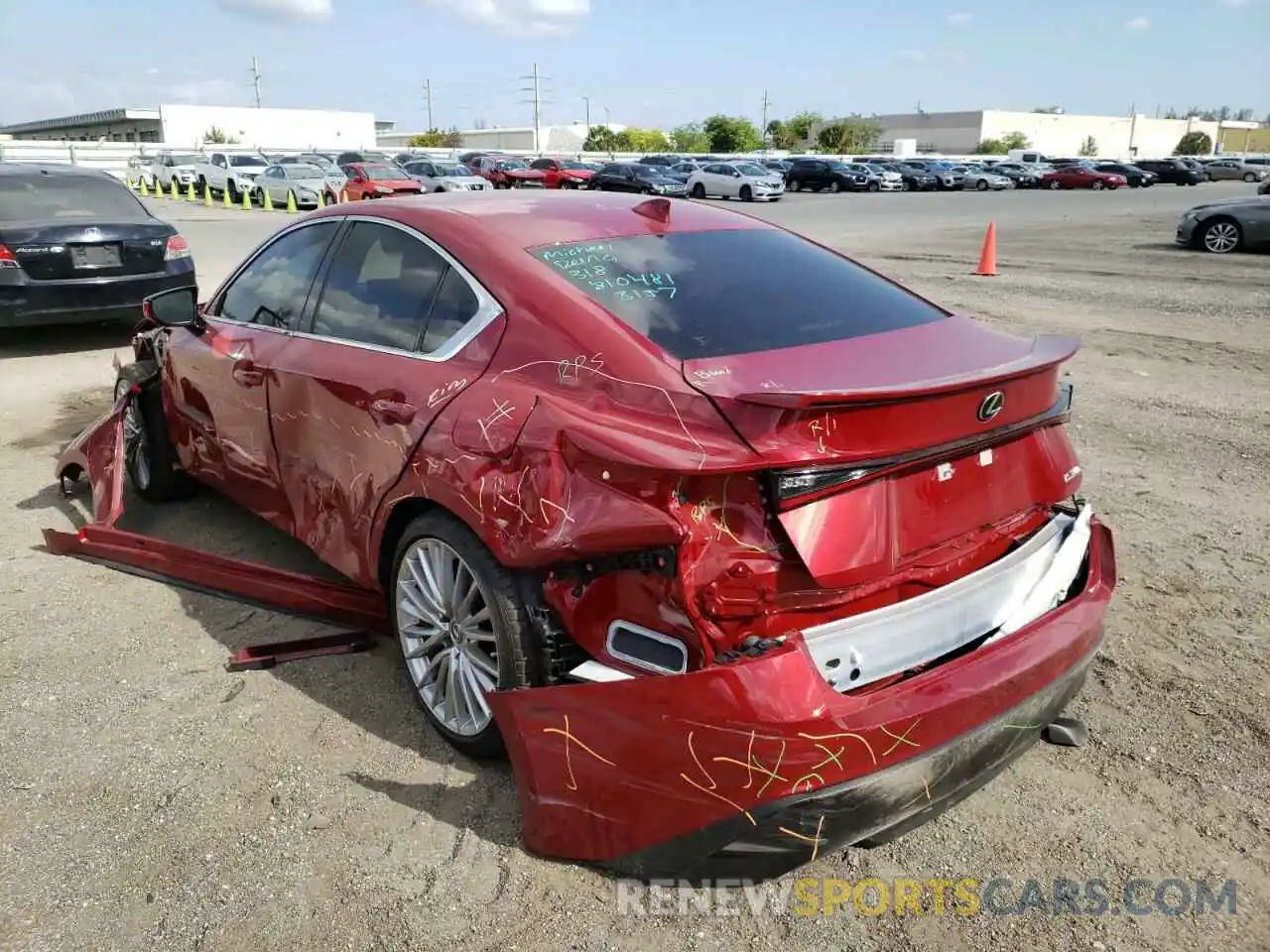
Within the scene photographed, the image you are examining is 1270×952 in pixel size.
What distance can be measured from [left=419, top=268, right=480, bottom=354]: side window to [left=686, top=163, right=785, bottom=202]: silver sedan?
3540cm

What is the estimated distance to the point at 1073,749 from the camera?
10.3 ft

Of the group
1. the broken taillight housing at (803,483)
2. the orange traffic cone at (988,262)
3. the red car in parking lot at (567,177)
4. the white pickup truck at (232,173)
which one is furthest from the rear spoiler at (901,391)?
the white pickup truck at (232,173)

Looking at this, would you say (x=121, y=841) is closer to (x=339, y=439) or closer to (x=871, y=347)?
(x=339, y=439)

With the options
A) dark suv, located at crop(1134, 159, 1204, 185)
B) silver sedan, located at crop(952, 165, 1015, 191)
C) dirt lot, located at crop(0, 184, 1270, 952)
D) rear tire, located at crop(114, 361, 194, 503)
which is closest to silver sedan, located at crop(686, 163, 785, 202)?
silver sedan, located at crop(952, 165, 1015, 191)

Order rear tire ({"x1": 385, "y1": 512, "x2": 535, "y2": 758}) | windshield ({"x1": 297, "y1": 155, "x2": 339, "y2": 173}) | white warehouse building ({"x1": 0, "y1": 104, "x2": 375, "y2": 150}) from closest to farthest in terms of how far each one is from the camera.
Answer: rear tire ({"x1": 385, "y1": 512, "x2": 535, "y2": 758})
windshield ({"x1": 297, "y1": 155, "x2": 339, "y2": 173})
white warehouse building ({"x1": 0, "y1": 104, "x2": 375, "y2": 150})

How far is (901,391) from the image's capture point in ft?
7.65

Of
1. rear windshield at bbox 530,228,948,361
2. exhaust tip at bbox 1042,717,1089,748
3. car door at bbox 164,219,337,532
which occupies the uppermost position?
rear windshield at bbox 530,228,948,361

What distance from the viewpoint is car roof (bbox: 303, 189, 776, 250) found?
319cm

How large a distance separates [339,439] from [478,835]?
145 cm

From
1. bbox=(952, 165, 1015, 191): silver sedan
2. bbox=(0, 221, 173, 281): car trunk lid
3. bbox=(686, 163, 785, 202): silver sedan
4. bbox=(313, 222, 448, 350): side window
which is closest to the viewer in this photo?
bbox=(313, 222, 448, 350): side window

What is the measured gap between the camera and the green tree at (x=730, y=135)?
9694 cm

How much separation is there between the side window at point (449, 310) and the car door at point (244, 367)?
3.15 ft

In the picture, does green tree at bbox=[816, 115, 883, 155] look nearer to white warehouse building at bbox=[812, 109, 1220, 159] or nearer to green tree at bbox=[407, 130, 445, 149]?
white warehouse building at bbox=[812, 109, 1220, 159]

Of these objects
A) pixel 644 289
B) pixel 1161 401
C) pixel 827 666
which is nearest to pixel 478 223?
pixel 644 289
